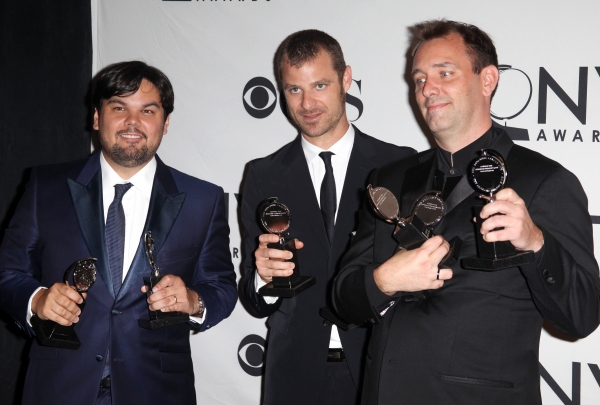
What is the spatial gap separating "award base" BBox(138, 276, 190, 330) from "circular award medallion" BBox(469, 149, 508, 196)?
4.50ft

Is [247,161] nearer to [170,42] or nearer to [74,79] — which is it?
[170,42]

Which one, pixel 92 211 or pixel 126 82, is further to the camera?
pixel 126 82

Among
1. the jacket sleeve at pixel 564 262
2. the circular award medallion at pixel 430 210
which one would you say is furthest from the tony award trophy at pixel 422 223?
the jacket sleeve at pixel 564 262

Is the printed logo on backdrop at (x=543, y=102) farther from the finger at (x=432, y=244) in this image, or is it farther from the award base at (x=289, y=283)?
the finger at (x=432, y=244)

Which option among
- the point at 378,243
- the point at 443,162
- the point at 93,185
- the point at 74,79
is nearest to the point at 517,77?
the point at 443,162

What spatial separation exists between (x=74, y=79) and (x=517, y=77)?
2986mm

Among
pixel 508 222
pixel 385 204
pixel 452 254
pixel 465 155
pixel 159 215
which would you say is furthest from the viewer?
pixel 159 215

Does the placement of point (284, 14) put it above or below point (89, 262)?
above

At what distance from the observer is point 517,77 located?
343cm

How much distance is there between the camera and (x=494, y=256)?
1.91 m

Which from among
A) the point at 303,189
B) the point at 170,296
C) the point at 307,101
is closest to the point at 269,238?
the point at 303,189

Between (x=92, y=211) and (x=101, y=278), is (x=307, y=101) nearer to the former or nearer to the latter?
(x=92, y=211)

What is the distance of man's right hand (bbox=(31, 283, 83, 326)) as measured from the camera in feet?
8.09

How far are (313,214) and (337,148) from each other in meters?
0.39
